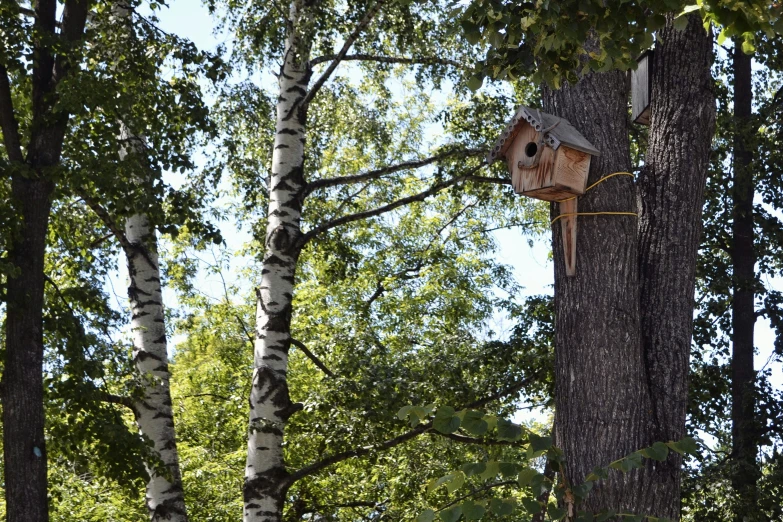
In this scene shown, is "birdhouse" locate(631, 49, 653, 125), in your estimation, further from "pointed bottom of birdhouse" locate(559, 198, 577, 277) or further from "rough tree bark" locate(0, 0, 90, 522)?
"rough tree bark" locate(0, 0, 90, 522)

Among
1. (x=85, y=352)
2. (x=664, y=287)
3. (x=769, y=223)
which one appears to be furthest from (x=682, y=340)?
(x=769, y=223)

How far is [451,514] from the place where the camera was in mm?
3576

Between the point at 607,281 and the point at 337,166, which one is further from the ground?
the point at 337,166

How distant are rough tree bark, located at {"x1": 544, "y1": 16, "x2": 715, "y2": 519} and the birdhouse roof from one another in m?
0.11

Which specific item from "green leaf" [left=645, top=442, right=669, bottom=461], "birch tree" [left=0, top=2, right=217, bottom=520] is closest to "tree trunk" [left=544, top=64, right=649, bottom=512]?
"green leaf" [left=645, top=442, right=669, bottom=461]

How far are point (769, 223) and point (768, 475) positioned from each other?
326 centimetres

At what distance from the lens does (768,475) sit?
975 cm

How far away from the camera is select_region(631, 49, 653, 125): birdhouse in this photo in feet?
16.3

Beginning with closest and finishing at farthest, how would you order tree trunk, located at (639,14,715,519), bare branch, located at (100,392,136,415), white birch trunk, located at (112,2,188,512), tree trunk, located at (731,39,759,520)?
tree trunk, located at (639,14,715,519) → bare branch, located at (100,392,136,415) → white birch trunk, located at (112,2,188,512) → tree trunk, located at (731,39,759,520)

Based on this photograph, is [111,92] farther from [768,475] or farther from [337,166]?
[337,166]

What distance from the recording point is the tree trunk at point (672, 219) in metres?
4.42

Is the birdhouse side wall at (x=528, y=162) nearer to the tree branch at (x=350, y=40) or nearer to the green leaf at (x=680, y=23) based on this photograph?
the green leaf at (x=680, y=23)

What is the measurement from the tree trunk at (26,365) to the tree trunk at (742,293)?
21.0 ft

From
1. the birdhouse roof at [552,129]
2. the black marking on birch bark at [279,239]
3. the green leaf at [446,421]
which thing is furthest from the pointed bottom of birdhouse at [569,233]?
the black marking on birch bark at [279,239]
